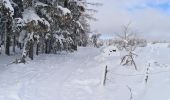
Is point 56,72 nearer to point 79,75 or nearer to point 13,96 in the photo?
point 79,75

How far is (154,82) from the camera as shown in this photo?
18.7m

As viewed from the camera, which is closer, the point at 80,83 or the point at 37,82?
the point at 37,82

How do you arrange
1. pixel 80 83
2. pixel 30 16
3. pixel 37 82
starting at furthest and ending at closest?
pixel 30 16 < pixel 80 83 < pixel 37 82

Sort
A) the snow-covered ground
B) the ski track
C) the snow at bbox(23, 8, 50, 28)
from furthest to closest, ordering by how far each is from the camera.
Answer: the snow at bbox(23, 8, 50, 28) < the snow-covered ground < the ski track

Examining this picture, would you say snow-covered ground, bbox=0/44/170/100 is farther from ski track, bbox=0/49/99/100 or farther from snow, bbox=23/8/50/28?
snow, bbox=23/8/50/28

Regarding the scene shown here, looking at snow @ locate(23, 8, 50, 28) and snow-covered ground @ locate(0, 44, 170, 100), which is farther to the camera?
snow @ locate(23, 8, 50, 28)

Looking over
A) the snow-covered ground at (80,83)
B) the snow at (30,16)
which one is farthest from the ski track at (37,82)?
the snow at (30,16)

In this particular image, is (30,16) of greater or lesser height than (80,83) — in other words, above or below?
above

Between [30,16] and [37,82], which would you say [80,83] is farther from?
[30,16]

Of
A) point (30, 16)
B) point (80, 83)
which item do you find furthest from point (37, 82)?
point (30, 16)

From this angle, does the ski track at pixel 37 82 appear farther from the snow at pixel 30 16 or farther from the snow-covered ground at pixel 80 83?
the snow at pixel 30 16

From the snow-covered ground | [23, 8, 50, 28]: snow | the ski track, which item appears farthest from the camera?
[23, 8, 50, 28]: snow

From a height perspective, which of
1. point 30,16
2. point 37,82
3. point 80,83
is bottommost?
point 80,83

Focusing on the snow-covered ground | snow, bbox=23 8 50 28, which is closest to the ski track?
the snow-covered ground
